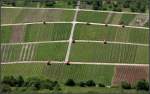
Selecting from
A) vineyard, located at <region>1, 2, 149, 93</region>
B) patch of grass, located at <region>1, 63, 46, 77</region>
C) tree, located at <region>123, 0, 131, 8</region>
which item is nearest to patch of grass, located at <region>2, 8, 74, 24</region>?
vineyard, located at <region>1, 2, 149, 93</region>

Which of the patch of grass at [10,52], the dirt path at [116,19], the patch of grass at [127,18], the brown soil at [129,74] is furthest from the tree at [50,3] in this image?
the brown soil at [129,74]

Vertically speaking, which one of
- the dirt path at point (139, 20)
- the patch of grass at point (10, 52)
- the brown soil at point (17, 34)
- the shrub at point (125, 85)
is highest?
the dirt path at point (139, 20)

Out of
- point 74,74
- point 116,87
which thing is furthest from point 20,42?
point 116,87

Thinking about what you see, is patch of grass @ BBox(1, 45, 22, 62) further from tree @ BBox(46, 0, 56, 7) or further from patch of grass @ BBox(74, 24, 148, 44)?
tree @ BBox(46, 0, 56, 7)

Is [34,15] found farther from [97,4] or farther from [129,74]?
[129,74]

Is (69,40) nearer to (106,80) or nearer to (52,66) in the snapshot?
(52,66)

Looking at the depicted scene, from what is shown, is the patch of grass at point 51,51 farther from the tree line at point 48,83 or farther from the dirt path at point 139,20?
the dirt path at point 139,20
